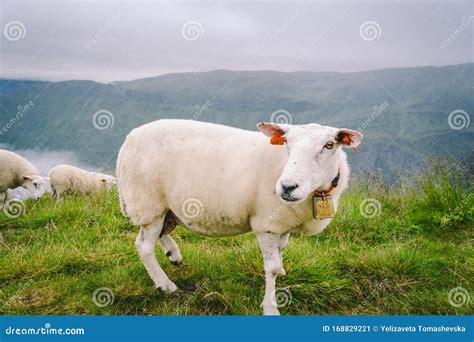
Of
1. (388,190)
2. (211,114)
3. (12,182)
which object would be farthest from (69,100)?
(388,190)

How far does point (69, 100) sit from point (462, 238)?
3242 cm

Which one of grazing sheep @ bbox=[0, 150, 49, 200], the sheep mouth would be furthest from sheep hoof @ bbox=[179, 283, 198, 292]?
grazing sheep @ bbox=[0, 150, 49, 200]

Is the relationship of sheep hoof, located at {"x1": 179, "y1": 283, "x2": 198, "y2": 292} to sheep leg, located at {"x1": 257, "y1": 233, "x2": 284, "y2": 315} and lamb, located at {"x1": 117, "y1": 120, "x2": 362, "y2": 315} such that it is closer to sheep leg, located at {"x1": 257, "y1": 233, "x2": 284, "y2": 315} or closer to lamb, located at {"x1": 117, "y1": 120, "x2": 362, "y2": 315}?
lamb, located at {"x1": 117, "y1": 120, "x2": 362, "y2": 315}

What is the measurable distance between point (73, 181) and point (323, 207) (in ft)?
24.5

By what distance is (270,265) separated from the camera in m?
3.83

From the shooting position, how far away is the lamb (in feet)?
12.3

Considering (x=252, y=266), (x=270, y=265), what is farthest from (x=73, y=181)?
(x=270, y=265)

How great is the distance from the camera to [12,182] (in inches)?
373

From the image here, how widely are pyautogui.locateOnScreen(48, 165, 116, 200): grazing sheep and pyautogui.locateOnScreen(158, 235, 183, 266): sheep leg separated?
518cm

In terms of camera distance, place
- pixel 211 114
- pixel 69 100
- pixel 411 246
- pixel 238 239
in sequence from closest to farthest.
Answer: pixel 411 246 → pixel 238 239 → pixel 69 100 → pixel 211 114

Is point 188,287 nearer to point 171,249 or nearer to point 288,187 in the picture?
point 171,249

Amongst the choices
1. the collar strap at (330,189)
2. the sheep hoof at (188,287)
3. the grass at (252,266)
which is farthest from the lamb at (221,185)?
the grass at (252,266)

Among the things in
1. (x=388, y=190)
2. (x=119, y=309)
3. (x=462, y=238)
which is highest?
(x=388, y=190)

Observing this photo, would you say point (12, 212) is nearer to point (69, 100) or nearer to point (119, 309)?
point (119, 309)
